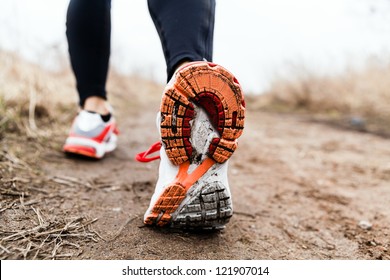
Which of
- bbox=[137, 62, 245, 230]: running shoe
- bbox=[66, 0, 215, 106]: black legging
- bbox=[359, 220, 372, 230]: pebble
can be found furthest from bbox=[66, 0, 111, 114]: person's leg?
bbox=[359, 220, 372, 230]: pebble

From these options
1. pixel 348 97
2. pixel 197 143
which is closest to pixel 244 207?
pixel 197 143

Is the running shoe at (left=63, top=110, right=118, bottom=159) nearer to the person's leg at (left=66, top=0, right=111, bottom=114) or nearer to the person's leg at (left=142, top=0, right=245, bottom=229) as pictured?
the person's leg at (left=66, top=0, right=111, bottom=114)

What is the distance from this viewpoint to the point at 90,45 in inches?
55.6

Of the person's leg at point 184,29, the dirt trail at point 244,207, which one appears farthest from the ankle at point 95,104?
the person's leg at point 184,29

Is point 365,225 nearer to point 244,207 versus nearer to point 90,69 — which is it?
point 244,207

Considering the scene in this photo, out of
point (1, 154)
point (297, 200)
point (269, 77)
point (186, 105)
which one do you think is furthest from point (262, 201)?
point (269, 77)

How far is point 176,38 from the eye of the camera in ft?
3.05

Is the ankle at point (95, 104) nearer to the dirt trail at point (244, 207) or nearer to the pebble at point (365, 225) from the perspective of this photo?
the dirt trail at point (244, 207)

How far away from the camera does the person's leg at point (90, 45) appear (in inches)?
53.1

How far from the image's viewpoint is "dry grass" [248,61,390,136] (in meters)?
4.67

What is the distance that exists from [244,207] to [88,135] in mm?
732

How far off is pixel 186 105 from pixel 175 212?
0.27 m

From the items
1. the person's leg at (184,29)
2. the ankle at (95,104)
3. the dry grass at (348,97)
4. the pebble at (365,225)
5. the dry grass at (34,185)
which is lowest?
the pebble at (365,225)
